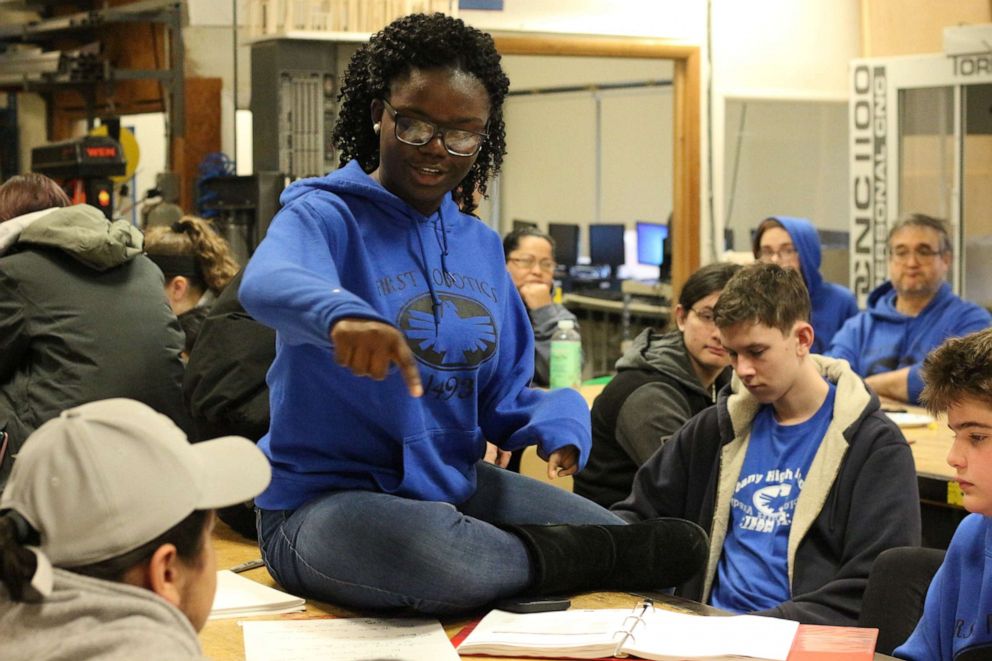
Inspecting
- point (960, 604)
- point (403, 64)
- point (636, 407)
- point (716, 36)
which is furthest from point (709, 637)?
point (716, 36)

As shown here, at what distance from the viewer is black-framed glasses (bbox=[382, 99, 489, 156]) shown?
223 cm

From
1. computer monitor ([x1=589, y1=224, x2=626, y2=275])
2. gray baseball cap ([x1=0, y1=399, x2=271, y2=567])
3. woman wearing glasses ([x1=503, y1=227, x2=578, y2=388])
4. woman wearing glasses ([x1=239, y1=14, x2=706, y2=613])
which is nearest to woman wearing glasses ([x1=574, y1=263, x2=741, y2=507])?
woman wearing glasses ([x1=239, y1=14, x2=706, y2=613])

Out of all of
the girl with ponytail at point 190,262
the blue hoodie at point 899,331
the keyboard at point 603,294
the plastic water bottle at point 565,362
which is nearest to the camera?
the girl with ponytail at point 190,262

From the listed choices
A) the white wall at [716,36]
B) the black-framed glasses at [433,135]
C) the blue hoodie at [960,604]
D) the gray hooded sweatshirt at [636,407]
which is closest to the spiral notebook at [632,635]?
the blue hoodie at [960,604]

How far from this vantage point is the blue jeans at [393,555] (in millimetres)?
2160

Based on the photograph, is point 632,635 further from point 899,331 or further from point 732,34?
point 732,34

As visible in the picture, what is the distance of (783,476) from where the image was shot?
9.39 feet

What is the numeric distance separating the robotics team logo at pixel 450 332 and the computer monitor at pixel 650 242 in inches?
303

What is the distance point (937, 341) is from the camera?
16.9 feet

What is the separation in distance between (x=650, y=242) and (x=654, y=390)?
22.6 feet

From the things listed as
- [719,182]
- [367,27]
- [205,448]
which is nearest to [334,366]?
[205,448]

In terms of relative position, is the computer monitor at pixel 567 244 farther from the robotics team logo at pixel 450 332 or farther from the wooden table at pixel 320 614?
the robotics team logo at pixel 450 332

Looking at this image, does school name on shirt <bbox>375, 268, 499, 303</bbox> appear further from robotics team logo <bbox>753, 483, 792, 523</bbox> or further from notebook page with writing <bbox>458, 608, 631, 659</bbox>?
robotics team logo <bbox>753, 483, 792, 523</bbox>

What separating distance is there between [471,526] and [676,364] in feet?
4.55
